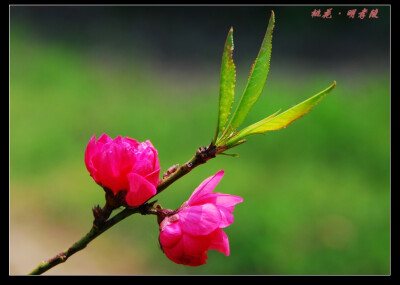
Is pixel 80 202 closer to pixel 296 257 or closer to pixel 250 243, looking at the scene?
pixel 250 243

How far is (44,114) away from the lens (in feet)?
7.41

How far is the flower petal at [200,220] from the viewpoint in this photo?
0.41 meters

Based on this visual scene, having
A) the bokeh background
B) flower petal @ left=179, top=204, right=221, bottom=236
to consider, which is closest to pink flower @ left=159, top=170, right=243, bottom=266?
flower petal @ left=179, top=204, right=221, bottom=236

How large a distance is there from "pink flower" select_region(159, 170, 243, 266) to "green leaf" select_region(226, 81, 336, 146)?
42 mm

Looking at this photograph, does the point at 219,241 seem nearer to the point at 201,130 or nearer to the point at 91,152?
the point at 91,152

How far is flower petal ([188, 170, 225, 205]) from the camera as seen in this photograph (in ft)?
1.39

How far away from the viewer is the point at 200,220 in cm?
42

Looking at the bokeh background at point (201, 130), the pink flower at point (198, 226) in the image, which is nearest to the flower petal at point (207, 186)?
the pink flower at point (198, 226)

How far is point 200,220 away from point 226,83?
0.11m

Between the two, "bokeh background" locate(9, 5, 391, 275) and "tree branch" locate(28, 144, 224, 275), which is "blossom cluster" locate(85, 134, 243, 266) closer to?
"tree branch" locate(28, 144, 224, 275)

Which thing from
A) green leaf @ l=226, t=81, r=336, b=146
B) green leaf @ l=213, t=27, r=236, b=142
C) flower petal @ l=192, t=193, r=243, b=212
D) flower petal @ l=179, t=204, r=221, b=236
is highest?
green leaf @ l=213, t=27, r=236, b=142

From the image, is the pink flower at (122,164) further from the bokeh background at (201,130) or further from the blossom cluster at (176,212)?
the bokeh background at (201,130)

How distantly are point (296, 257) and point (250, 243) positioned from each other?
0.15 meters

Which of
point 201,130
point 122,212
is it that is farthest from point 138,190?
point 201,130
